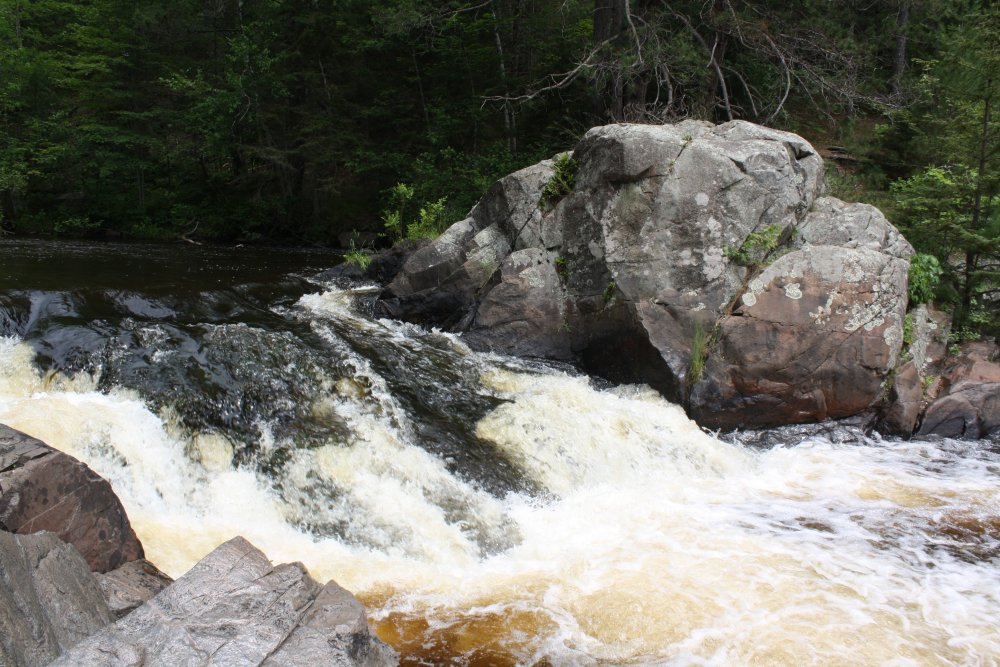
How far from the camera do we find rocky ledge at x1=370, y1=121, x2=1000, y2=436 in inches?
306

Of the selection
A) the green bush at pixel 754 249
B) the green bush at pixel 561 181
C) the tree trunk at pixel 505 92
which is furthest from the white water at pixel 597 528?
the tree trunk at pixel 505 92

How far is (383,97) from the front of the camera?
58.8 feet

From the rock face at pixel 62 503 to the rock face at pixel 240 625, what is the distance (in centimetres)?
88

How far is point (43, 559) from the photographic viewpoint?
3.38m

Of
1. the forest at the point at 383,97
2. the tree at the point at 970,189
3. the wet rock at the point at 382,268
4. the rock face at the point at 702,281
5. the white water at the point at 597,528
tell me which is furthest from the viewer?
the forest at the point at 383,97

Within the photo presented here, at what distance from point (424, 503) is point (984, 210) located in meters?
8.11

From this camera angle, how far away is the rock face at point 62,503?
3795mm

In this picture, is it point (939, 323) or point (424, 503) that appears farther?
point (939, 323)

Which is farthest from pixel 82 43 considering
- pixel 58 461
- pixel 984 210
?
pixel 984 210

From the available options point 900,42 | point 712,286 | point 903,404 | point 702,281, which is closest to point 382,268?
point 702,281

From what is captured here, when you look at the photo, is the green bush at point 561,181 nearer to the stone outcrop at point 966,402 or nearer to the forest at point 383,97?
the forest at point 383,97

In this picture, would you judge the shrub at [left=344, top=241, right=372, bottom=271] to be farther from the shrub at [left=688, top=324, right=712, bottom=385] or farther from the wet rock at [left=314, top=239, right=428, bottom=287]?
the shrub at [left=688, top=324, right=712, bottom=385]

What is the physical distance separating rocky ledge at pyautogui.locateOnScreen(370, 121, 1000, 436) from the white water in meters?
0.74

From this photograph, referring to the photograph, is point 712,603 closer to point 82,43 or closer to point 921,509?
point 921,509
